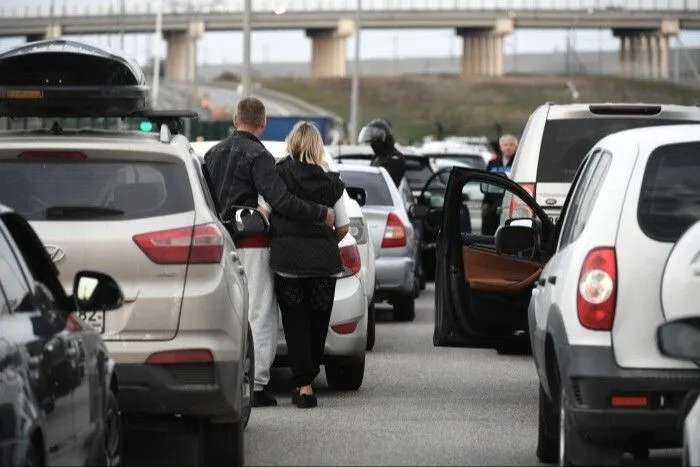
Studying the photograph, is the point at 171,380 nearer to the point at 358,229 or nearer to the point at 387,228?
the point at 358,229

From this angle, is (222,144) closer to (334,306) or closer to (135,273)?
(334,306)

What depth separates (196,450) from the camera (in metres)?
11.5

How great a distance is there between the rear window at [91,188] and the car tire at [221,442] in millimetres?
1076

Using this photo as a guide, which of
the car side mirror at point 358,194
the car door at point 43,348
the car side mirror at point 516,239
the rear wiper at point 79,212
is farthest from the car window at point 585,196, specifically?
the car side mirror at point 358,194

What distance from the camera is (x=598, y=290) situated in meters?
8.92

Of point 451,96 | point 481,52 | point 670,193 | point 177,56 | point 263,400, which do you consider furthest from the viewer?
point 481,52

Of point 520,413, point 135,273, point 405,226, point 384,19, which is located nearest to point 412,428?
point 520,413

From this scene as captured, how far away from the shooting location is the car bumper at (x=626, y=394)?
8.74m

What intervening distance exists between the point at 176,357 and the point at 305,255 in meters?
3.71

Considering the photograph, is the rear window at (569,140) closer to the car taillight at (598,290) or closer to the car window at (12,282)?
the car taillight at (598,290)

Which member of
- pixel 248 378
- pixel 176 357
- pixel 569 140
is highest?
pixel 569 140

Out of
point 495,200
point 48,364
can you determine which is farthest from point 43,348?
point 495,200

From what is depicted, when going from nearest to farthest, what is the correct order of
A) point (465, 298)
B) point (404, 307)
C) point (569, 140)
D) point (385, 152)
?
point (465, 298) → point (569, 140) → point (404, 307) → point (385, 152)

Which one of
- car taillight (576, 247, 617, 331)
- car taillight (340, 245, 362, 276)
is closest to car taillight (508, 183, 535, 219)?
car taillight (340, 245, 362, 276)
